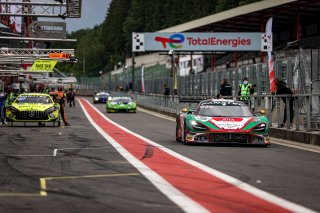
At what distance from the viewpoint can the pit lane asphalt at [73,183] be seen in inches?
319

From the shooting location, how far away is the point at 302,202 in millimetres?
8602

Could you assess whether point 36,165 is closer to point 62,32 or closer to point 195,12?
point 62,32

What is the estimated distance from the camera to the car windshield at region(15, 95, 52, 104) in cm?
3033

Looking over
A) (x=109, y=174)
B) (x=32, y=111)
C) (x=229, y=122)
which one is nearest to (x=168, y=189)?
(x=109, y=174)

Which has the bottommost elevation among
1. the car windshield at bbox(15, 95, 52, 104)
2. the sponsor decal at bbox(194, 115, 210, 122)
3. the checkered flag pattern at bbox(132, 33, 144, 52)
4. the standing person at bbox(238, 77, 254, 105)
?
the sponsor decal at bbox(194, 115, 210, 122)

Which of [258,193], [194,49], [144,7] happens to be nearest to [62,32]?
[194,49]

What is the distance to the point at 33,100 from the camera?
3050cm

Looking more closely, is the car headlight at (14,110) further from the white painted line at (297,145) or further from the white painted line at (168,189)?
the white painted line at (168,189)

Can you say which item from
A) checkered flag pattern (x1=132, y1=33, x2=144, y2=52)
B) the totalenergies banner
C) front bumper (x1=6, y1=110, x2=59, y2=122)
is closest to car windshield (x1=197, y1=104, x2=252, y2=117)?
front bumper (x1=6, y1=110, x2=59, y2=122)

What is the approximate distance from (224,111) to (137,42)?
1649 inches

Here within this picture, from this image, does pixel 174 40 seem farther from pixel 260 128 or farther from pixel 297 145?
pixel 260 128

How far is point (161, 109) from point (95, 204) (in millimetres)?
42539

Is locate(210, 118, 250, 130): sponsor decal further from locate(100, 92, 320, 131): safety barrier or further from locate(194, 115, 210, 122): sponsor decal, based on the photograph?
locate(100, 92, 320, 131): safety barrier

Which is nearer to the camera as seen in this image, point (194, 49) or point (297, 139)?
point (297, 139)
